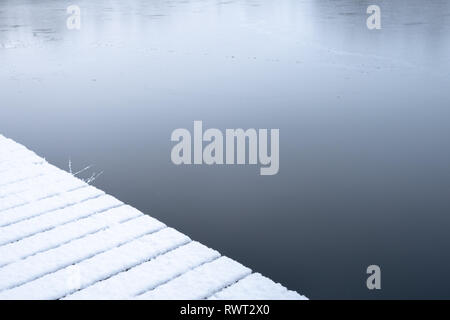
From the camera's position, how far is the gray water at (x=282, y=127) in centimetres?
461

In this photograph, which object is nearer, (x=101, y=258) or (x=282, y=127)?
(x=101, y=258)

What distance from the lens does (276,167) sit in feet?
20.2

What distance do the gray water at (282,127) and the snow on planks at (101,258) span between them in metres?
1.53

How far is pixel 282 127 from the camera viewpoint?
7.53m

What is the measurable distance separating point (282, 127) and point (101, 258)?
4981 millimetres

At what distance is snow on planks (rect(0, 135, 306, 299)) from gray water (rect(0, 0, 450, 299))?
1.53 meters

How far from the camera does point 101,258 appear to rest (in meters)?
2.92

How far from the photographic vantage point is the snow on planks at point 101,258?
8.60ft

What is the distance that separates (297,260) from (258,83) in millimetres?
6149

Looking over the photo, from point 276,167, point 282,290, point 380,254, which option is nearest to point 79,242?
point 282,290

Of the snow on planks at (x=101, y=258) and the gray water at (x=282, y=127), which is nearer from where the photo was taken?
the snow on planks at (x=101, y=258)

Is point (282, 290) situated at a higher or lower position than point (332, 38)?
lower
